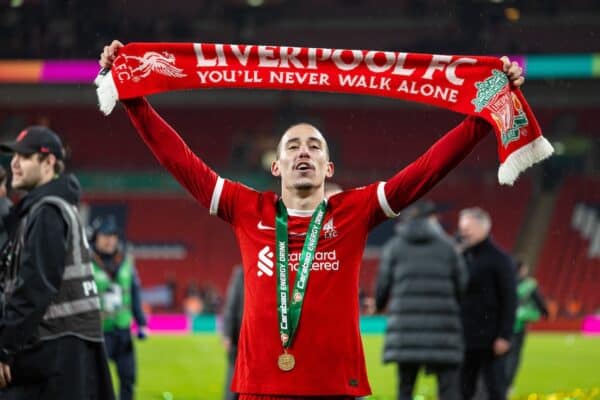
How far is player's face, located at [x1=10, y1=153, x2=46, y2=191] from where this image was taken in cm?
513

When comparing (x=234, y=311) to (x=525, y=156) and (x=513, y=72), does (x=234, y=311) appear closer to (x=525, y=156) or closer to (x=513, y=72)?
(x=525, y=156)

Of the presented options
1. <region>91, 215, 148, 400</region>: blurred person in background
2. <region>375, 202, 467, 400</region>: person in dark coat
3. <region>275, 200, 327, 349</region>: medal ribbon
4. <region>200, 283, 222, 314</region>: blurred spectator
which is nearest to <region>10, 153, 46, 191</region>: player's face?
<region>275, 200, 327, 349</region>: medal ribbon

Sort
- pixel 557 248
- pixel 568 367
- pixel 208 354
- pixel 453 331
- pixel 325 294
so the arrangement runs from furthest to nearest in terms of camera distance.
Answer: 1. pixel 557 248
2. pixel 208 354
3. pixel 568 367
4. pixel 453 331
5. pixel 325 294

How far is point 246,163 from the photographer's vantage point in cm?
3109

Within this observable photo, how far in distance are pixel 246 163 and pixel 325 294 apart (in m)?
27.1

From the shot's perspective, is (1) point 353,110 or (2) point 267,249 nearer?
(2) point 267,249

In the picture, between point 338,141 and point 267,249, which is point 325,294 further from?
point 338,141

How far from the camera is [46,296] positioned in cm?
477

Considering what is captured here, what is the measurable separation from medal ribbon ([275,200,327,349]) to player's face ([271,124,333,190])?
0.12m

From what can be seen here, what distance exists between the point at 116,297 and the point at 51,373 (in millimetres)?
4097

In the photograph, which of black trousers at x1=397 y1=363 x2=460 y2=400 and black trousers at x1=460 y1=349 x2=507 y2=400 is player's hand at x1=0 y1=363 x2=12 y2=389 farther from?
black trousers at x1=460 y1=349 x2=507 y2=400

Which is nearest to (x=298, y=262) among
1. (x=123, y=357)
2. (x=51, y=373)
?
(x=51, y=373)

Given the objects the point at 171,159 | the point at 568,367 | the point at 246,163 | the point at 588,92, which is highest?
the point at 588,92

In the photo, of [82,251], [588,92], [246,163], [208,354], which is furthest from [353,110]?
[82,251]
